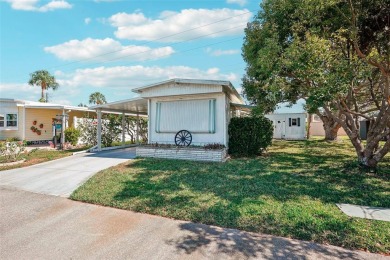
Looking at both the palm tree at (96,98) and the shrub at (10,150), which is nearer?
the shrub at (10,150)

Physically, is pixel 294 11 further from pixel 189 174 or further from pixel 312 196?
pixel 189 174

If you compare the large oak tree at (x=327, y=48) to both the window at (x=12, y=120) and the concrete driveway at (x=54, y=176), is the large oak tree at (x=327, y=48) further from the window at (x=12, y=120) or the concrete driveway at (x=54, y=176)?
the window at (x=12, y=120)

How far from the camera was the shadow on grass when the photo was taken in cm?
293

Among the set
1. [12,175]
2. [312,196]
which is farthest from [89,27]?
[312,196]

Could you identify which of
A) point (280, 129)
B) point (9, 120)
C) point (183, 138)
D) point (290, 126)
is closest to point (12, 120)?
point (9, 120)

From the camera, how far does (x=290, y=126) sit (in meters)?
21.2

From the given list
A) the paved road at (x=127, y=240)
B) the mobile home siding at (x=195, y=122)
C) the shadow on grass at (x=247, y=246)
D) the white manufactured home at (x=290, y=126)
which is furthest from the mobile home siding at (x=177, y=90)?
the white manufactured home at (x=290, y=126)

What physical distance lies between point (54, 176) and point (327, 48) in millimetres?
8767

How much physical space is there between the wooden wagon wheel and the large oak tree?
4182 mm

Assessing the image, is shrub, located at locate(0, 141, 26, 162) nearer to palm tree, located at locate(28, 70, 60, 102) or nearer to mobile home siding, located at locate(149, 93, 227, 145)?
mobile home siding, located at locate(149, 93, 227, 145)

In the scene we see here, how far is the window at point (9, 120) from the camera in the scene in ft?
51.2

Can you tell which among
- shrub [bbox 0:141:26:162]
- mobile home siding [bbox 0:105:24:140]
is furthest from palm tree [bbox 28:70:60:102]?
shrub [bbox 0:141:26:162]

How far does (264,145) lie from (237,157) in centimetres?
161

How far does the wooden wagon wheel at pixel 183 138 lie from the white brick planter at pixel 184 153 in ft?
2.60
